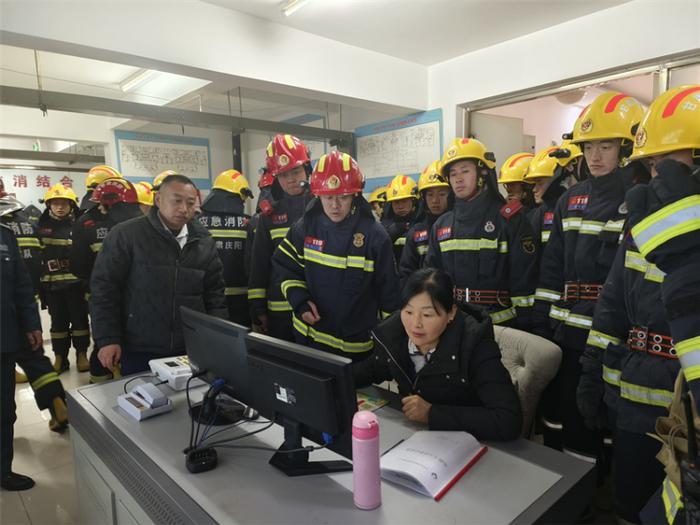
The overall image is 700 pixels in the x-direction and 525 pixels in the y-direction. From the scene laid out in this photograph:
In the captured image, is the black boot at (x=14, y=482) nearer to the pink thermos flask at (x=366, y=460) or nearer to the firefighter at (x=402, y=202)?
the pink thermos flask at (x=366, y=460)

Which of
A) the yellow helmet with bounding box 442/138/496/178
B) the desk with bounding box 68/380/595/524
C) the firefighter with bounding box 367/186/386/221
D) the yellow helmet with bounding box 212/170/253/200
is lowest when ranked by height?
the desk with bounding box 68/380/595/524

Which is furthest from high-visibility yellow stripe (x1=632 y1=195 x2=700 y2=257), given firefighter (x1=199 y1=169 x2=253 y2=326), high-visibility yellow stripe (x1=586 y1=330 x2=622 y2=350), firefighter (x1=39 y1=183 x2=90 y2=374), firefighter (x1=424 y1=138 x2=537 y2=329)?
firefighter (x1=39 y1=183 x2=90 y2=374)

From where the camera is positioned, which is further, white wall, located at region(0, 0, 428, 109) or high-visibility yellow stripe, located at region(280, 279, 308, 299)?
white wall, located at region(0, 0, 428, 109)

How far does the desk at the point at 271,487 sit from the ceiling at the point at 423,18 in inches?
122

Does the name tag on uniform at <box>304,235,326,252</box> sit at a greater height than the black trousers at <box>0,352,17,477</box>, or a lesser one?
greater

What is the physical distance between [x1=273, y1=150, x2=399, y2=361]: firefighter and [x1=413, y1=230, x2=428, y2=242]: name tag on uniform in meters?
1.20

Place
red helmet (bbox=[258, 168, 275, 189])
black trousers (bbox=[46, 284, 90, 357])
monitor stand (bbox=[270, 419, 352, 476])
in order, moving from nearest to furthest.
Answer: monitor stand (bbox=[270, 419, 352, 476]) → red helmet (bbox=[258, 168, 275, 189]) → black trousers (bbox=[46, 284, 90, 357])

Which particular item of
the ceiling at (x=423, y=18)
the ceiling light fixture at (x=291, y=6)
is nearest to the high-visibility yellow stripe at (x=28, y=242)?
the ceiling at (x=423, y=18)

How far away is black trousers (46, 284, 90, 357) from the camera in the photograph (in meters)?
4.17

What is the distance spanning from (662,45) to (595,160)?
1.87 m

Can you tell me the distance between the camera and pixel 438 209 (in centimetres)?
367

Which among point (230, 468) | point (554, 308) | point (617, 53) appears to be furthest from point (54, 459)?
point (617, 53)

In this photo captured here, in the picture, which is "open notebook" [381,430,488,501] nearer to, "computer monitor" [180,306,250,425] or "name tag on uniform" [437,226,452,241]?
"computer monitor" [180,306,250,425]

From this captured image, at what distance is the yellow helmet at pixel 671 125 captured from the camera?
1452mm
